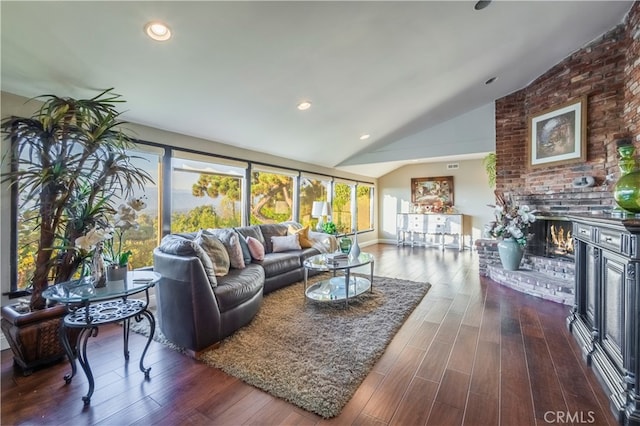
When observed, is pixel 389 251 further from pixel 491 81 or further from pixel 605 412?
pixel 605 412

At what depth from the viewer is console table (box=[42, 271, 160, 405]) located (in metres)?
1.70

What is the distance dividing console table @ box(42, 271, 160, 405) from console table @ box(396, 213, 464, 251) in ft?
21.9

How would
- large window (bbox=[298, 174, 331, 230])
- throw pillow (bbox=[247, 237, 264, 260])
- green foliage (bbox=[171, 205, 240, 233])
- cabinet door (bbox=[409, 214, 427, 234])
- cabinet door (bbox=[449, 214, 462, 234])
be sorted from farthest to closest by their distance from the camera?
cabinet door (bbox=[409, 214, 427, 234]) → cabinet door (bbox=[449, 214, 462, 234]) → large window (bbox=[298, 174, 331, 230]) → green foliage (bbox=[171, 205, 240, 233]) → throw pillow (bbox=[247, 237, 264, 260])

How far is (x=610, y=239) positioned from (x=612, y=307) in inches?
18.3

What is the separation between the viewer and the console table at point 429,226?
277 inches

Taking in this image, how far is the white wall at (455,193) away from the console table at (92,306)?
7144 millimetres

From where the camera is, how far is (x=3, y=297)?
238 centimetres

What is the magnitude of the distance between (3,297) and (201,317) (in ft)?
6.06

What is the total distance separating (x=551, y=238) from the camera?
3990mm

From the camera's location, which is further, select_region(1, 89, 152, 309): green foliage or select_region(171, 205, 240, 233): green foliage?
select_region(171, 205, 240, 233): green foliage

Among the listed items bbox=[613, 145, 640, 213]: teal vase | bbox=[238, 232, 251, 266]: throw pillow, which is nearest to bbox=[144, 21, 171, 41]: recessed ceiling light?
bbox=[238, 232, 251, 266]: throw pillow

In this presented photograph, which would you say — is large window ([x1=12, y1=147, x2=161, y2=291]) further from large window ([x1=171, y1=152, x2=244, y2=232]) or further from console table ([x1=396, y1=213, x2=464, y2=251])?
console table ([x1=396, y1=213, x2=464, y2=251])

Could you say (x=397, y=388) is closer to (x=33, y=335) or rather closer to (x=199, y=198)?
(x=33, y=335)

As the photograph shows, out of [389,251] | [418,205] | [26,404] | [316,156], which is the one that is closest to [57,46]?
[26,404]
